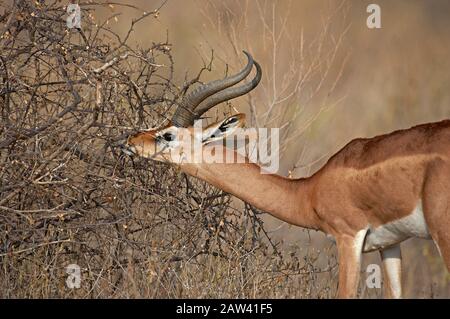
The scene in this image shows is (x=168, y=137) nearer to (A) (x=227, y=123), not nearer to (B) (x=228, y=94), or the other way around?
(A) (x=227, y=123)

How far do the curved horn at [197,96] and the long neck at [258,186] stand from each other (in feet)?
0.95

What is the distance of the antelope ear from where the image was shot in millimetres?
7078

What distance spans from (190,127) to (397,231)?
4.83 feet

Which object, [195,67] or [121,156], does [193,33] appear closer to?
[195,67]

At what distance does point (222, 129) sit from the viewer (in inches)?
282

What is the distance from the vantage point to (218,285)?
6688mm

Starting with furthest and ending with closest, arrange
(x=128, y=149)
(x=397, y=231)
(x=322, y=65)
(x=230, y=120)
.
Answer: (x=322, y=65), (x=230, y=120), (x=128, y=149), (x=397, y=231)

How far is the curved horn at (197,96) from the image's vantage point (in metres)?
6.92

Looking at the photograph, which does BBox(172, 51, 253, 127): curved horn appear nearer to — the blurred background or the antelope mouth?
the antelope mouth

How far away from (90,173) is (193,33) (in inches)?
307

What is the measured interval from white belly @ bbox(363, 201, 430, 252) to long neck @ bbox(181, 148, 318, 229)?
1.34ft

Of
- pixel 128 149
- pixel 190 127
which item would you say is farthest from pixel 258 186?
pixel 128 149

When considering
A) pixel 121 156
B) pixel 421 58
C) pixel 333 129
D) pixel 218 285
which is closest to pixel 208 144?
pixel 121 156

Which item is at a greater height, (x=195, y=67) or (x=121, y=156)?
(x=195, y=67)
